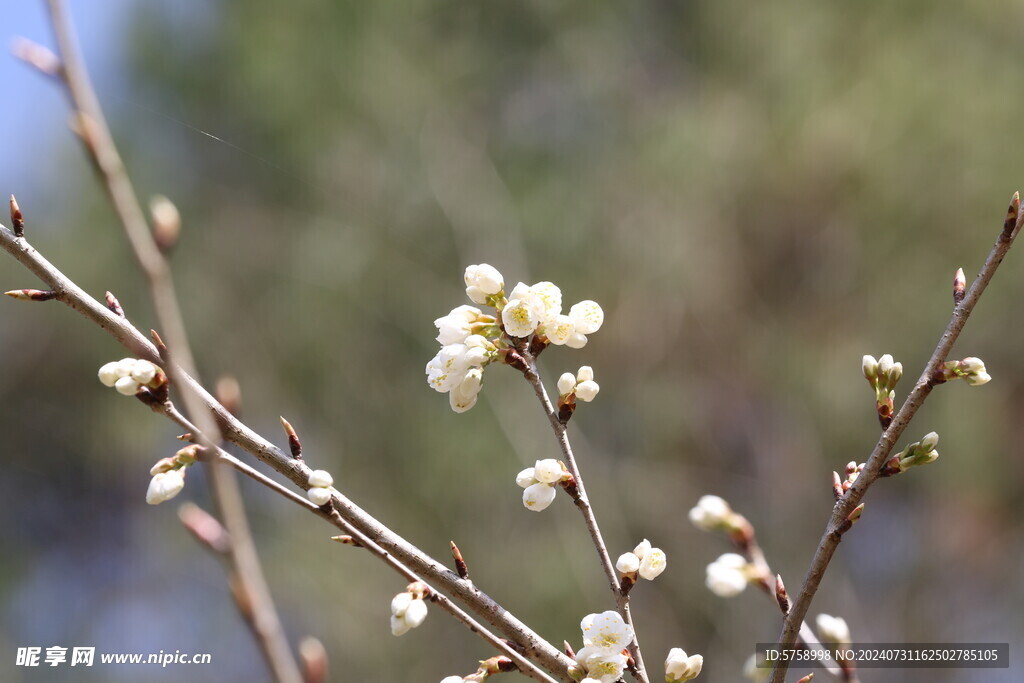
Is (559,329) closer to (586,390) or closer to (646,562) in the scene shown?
(586,390)

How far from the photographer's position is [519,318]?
755 millimetres

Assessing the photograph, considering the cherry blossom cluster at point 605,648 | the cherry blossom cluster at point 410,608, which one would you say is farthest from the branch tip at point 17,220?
the cherry blossom cluster at point 605,648

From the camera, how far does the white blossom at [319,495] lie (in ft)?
2.03

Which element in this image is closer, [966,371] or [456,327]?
[966,371]

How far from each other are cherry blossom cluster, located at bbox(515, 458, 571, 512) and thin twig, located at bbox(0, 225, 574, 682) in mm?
106

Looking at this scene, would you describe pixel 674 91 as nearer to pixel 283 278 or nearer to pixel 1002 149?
pixel 1002 149

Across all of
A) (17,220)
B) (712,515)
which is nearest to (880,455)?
(712,515)

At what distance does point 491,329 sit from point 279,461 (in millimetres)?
231

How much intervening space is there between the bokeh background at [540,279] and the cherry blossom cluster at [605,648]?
270cm

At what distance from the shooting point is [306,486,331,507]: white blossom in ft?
2.03

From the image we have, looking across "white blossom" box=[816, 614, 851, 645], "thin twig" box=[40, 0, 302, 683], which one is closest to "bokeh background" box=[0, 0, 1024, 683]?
"white blossom" box=[816, 614, 851, 645]

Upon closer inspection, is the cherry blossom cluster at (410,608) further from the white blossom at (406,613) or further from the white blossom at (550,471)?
the white blossom at (550,471)

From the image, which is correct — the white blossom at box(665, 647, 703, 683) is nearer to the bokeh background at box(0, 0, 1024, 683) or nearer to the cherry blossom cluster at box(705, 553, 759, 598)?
the cherry blossom cluster at box(705, 553, 759, 598)

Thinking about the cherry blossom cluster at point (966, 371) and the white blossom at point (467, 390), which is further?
the white blossom at point (467, 390)
